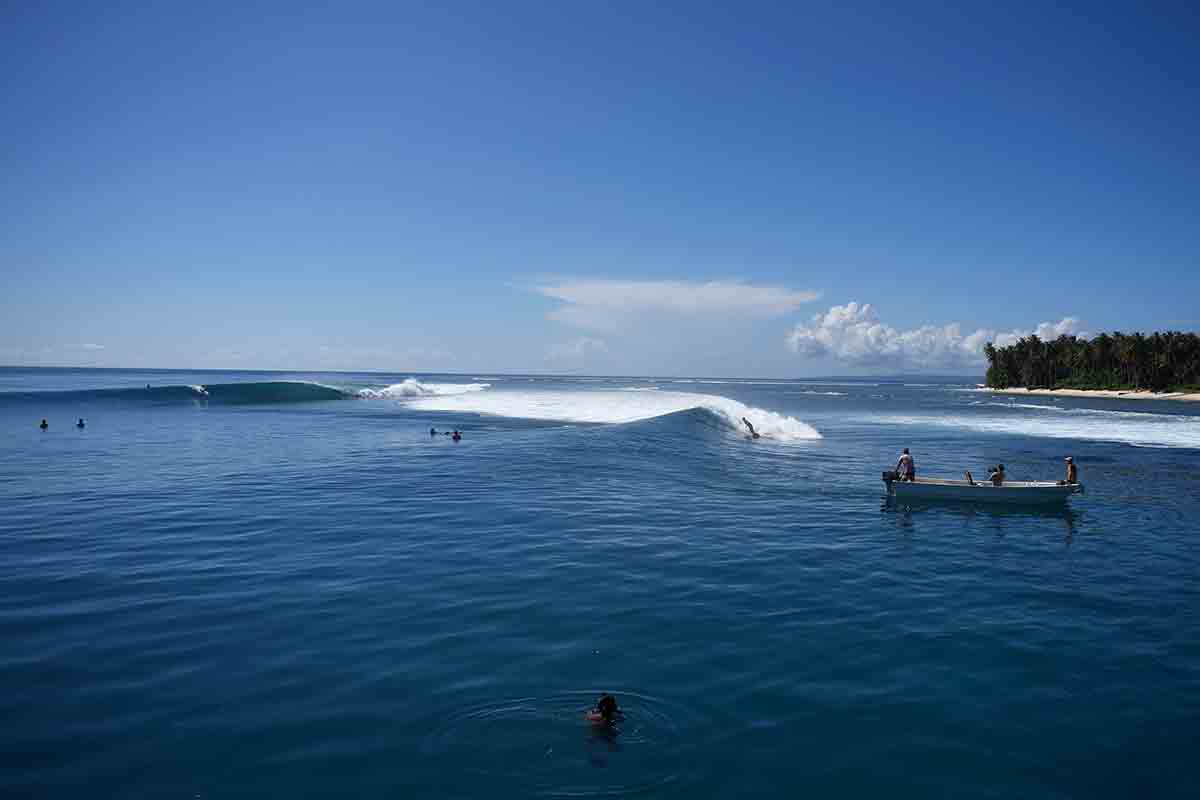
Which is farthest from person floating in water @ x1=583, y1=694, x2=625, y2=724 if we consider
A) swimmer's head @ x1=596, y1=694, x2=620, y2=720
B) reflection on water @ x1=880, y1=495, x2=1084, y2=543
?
reflection on water @ x1=880, y1=495, x2=1084, y2=543

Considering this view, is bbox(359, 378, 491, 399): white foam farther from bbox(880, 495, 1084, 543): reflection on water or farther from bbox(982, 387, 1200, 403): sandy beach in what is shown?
bbox(982, 387, 1200, 403): sandy beach

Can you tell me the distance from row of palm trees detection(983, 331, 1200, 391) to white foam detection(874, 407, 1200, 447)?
214 ft

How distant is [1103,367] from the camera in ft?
500

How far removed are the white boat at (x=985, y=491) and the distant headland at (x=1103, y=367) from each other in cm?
13249

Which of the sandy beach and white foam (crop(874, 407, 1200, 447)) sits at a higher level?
the sandy beach

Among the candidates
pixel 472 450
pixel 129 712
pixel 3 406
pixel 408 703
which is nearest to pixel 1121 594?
pixel 408 703

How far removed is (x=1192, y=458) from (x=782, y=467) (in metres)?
30.7

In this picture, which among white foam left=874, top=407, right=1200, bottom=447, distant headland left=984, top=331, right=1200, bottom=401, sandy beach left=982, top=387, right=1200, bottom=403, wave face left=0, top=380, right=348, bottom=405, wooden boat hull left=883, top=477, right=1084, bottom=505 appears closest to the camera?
wooden boat hull left=883, top=477, right=1084, bottom=505

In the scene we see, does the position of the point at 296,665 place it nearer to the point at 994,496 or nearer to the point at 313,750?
the point at 313,750

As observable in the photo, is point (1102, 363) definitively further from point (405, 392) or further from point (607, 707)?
point (607, 707)

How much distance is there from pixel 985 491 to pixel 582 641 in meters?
21.9

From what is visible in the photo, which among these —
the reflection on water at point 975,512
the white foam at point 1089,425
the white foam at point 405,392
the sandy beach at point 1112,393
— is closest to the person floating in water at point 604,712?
the reflection on water at point 975,512

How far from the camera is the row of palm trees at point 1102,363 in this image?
5276 inches

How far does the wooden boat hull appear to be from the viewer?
26.1m
